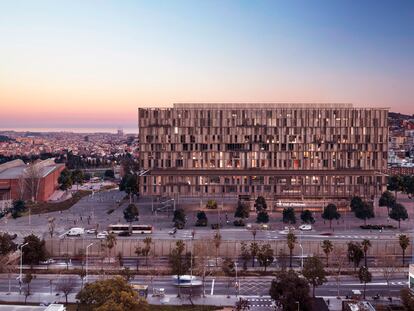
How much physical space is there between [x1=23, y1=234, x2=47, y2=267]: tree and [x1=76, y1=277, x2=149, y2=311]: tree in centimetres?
1870

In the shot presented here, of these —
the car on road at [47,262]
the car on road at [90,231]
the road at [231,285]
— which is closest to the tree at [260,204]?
the car on road at [90,231]

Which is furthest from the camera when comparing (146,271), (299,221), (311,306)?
(299,221)

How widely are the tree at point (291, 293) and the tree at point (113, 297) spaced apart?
10980mm

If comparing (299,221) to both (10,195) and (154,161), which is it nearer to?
(154,161)

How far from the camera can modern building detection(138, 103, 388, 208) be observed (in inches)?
3728

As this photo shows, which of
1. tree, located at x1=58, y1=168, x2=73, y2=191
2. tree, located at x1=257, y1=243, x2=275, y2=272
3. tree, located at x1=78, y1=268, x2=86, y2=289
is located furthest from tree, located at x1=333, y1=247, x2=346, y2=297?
tree, located at x1=58, y1=168, x2=73, y2=191

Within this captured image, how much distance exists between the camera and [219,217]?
8388 centimetres

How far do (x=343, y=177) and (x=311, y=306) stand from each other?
59026 mm

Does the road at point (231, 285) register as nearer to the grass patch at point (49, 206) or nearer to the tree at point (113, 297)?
the tree at point (113, 297)

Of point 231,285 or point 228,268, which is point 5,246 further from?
point 231,285

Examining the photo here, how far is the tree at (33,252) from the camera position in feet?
175

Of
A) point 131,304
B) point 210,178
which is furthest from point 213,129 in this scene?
point 131,304

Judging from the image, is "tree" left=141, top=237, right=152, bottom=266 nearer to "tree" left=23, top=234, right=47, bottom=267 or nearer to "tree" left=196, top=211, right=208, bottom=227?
"tree" left=23, top=234, right=47, bottom=267

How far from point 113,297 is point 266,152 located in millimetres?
64165
